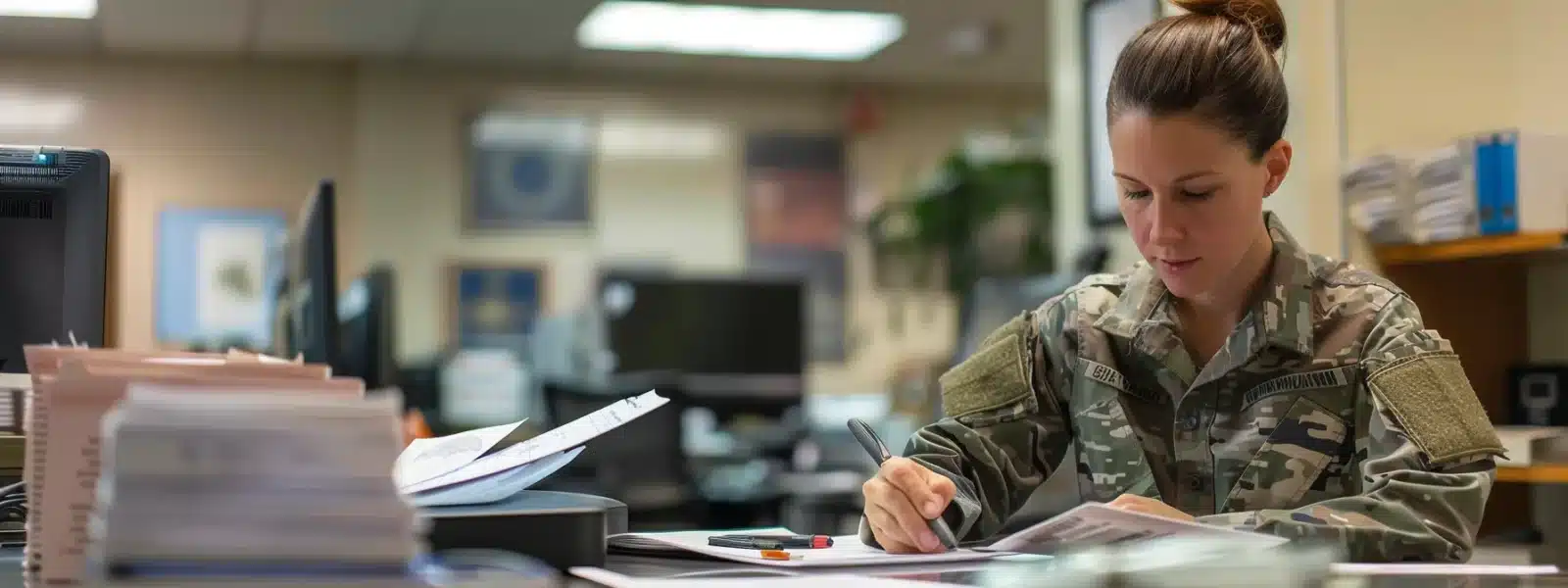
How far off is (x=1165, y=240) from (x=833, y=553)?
46cm

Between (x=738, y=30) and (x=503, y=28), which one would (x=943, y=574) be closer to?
(x=738, y=30)

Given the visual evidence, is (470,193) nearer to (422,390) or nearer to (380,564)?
(422,390)

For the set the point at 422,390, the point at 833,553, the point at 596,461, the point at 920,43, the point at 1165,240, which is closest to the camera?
the point at 833,553

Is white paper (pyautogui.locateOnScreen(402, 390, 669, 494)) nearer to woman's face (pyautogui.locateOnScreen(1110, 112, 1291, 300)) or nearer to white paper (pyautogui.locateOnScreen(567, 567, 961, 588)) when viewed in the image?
white paper (pyautogui.locateOnScreen(567, 567, 961, 588))

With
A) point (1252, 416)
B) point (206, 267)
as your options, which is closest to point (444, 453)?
point (1252, 416)

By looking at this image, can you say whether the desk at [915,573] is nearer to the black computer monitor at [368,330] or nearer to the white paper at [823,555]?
the white paper at [823,555]

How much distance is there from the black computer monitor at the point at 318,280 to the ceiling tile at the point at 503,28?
3.85 metres

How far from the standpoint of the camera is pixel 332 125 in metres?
6.78

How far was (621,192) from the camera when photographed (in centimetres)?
712

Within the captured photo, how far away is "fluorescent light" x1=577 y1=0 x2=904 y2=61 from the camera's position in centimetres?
595

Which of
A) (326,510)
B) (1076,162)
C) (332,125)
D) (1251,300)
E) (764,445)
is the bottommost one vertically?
(764,445)

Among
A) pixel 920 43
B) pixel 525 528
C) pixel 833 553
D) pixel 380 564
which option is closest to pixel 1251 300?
pixel 833 553

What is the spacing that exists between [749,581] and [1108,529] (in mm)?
292

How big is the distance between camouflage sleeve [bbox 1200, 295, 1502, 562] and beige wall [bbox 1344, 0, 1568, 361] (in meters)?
1.74
